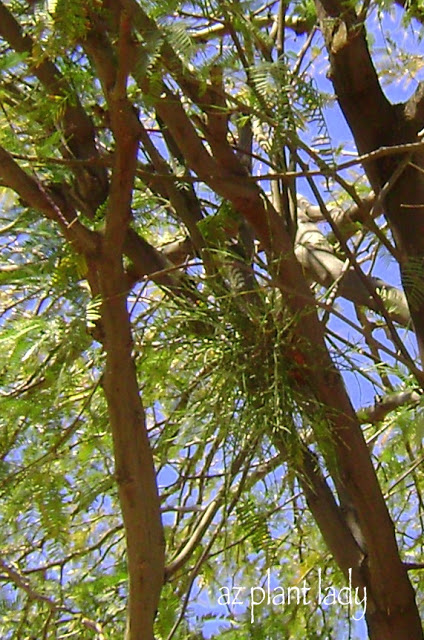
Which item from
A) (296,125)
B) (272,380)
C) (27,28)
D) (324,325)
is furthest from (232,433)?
(27,28)

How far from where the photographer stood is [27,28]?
39.0 inches

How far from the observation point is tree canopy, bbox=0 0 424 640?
35.0 inches

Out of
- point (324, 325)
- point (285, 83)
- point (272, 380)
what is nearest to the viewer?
point (285, 83)

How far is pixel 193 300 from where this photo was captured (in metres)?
1.05

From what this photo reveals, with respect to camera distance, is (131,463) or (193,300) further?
(193,300)

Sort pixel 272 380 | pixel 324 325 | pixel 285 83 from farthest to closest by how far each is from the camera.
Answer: pixel 324 325, pixel 272 380, pixel 285 83

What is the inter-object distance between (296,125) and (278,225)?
0.64 feet

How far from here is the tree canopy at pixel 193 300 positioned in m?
0.89

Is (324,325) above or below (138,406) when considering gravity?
above

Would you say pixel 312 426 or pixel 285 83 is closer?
pixel 285 83

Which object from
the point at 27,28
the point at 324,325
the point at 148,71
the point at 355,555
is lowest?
the point at 355,555

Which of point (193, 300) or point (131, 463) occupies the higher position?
point (193, 300)

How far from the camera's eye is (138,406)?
0.90 meters

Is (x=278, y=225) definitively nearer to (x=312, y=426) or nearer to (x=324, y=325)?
(x=324, y=325)
